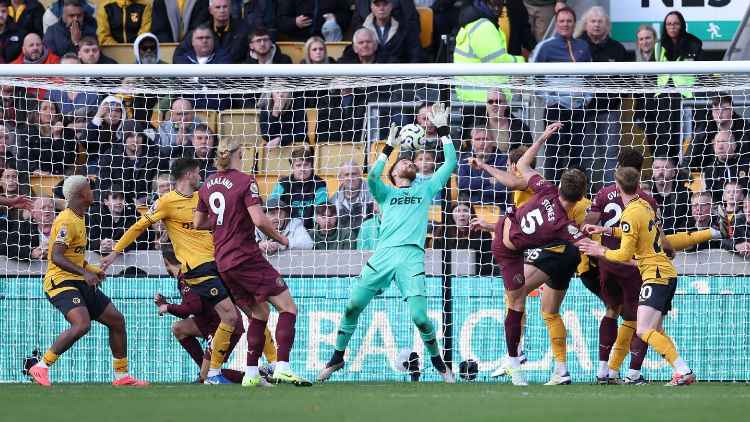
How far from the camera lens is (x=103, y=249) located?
14.3 metres

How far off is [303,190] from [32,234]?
2.78m

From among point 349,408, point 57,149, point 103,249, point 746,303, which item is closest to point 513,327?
point 746,303

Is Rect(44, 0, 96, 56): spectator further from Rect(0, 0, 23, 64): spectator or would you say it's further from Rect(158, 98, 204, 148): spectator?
Rect(158, 98, 204, 148): spectator

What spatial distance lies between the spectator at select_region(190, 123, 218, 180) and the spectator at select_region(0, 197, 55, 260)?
1565 millimetres

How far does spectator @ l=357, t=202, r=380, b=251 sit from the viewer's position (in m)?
14.1

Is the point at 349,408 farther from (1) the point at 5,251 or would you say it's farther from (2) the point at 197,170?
(1) the point at 5,251

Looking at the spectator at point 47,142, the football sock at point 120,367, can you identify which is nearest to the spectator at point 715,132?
the football sock at point 120,367

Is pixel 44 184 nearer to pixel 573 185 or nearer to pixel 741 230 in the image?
pixel 573 185

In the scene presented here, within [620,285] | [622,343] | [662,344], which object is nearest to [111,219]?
[620,285]

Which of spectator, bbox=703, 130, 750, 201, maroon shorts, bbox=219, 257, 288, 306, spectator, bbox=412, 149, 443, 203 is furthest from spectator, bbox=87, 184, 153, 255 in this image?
spectator, bbox=703, 130, 750, 201

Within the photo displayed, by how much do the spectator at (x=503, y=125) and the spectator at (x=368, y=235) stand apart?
1478mm

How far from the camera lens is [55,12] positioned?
17.8 meters

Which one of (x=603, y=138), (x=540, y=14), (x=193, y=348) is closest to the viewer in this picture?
(x=193, y=348)

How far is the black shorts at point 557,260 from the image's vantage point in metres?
12.2
